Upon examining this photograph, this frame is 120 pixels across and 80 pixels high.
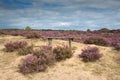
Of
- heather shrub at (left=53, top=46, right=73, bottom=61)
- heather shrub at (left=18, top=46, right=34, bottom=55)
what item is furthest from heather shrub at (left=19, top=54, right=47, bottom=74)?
heather shrub at (left=18, top=46, right=34, bottom=55)

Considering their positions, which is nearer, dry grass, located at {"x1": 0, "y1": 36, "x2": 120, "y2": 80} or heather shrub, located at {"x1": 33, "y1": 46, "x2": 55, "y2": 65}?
dry grass, located at {"x1": 0, "y1": 36, "x2": 120, "y2": 80}

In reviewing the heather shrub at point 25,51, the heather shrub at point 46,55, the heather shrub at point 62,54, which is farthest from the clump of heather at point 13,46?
the heather shrub at point 62,54

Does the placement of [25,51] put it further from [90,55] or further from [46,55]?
[90,55]

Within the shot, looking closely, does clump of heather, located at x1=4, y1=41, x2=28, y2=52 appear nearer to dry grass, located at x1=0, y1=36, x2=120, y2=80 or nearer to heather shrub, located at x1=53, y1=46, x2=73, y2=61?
dry grass, located at x1=0, y1=36, x2=120, y2=80

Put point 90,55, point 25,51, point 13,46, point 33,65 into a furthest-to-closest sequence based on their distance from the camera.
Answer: point 13,46 → point 25,51 → point 90,55 → point 33,65

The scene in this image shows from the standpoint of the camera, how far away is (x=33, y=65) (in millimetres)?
12570

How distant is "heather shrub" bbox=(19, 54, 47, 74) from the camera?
12234mm

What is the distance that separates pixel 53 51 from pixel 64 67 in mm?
2001

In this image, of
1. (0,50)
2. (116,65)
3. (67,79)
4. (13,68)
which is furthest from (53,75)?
(0,50)

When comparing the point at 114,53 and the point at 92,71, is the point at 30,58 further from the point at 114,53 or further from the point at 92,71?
the point at 114,53

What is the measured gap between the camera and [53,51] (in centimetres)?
1445

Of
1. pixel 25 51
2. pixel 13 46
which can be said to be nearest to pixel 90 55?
pixel 25 51

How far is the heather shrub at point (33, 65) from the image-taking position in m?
12.2

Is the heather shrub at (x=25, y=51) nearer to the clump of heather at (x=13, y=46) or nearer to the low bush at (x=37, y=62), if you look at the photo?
the clump of heather at (x=13, y=46)
